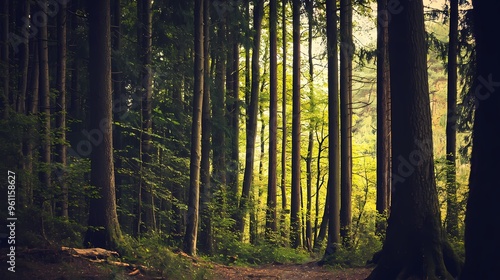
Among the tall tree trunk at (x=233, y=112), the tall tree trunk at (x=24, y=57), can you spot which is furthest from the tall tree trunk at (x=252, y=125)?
the tall tree trunk at (x=24, y=57)

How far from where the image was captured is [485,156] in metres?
5.41

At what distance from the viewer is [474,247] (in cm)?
557

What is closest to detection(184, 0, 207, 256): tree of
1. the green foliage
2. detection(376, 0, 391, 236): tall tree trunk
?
the green foliage

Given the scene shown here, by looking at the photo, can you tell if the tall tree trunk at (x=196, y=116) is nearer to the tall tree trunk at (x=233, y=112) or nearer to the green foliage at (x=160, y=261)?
the green foliage at (x=160, y=261)

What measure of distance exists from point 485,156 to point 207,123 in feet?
44.0

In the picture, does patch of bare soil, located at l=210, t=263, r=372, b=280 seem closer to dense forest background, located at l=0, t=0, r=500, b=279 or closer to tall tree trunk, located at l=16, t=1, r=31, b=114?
dense forest background, located at l=0, t=0, r=500, b=279

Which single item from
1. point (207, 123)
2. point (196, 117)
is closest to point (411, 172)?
point (196, 117)

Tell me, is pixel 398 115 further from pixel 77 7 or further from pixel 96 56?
pixel 77 7

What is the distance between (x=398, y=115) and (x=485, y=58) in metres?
3.72

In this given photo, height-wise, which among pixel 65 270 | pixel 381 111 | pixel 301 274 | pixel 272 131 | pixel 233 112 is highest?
pixel 233 112

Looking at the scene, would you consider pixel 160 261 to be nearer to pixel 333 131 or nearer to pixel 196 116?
pixel 196 116

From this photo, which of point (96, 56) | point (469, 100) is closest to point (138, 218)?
point (96, 56)

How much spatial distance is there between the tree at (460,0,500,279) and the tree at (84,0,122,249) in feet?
27.1

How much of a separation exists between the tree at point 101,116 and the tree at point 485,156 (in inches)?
326
